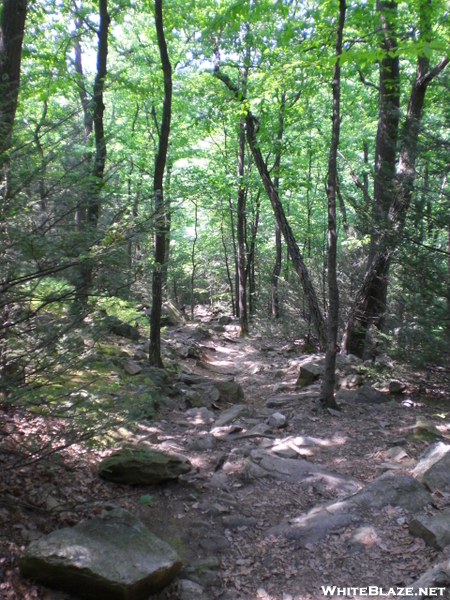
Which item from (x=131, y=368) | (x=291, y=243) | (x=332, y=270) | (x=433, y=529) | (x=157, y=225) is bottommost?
(x=433, y=529)

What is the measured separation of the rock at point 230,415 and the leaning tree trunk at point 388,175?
3.19 m

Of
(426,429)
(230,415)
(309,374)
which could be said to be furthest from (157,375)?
(426,429)

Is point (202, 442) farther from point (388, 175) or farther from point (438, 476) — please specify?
point (388, 175)

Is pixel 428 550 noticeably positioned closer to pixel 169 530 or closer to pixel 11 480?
pixel 169 530

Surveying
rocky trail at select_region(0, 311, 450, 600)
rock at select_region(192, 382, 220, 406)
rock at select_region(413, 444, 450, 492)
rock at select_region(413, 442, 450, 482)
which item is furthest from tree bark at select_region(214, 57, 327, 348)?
rock at select_region(413, 444, 450, 492)

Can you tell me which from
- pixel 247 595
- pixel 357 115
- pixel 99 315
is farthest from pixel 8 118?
pixel 357 115

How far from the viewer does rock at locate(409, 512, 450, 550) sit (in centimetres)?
307

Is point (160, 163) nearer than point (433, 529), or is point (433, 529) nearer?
Answer: point (433, 529)

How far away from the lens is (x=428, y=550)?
3.10m

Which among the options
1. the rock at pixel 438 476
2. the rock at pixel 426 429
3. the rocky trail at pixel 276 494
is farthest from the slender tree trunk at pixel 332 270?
the rock at pixel 438 476

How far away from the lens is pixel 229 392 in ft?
28.1

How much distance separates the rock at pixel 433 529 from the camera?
3.07 m

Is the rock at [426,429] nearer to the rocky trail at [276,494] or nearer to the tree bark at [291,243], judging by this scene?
the rocky trail at [276,494]

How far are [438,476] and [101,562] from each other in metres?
3.11
